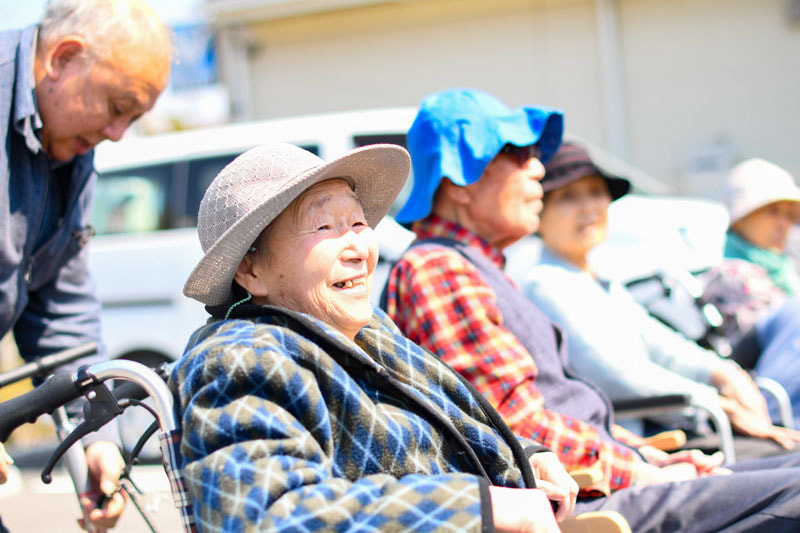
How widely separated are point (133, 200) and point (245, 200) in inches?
203

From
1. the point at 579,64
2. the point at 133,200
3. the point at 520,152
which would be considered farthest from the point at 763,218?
the point at 579,64

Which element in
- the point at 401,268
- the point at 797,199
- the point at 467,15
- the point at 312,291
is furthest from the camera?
the point at 467,15

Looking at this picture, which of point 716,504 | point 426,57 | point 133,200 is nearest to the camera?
point 716,504

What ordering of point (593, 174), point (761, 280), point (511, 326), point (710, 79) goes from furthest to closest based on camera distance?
point (710, 79) → point (761, 280) → point (593, 174) → point (511, 326)

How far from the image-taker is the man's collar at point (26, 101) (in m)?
2.34

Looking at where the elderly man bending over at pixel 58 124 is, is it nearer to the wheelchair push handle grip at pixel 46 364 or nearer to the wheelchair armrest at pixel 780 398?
the wheelchair push handle grip at pixel 46 364

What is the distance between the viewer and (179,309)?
20.9ft

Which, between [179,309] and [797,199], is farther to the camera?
[179,309]

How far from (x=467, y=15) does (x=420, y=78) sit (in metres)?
1.02

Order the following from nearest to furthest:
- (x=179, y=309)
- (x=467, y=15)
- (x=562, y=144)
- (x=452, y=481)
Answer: (x=452, y=481)
(x=562, y=144)
(x=179, y=309)
(x=467, y=15)

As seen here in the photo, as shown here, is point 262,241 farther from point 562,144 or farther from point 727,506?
point 562,144

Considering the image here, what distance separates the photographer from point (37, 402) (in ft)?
6.05

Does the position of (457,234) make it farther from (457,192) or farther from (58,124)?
(58,124)

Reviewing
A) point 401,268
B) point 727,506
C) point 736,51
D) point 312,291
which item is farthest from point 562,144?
point 736,51
